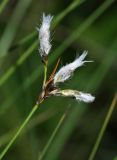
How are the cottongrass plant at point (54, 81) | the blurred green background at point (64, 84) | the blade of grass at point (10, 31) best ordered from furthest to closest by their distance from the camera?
the blurred green background at point (64, 84) < the blade of grass at point (10, 31) < the cottongrass plant at point (54, 81)

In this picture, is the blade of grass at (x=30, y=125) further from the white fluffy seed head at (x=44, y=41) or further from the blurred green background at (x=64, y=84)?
the white fluffy seed head at (x=44, y=41)

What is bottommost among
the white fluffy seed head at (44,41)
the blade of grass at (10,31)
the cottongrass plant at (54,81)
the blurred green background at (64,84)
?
the blurred green background at (64,84)

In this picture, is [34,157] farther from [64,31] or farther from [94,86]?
[64,31]

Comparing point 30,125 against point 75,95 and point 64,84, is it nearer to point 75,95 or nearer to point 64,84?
point 64,84

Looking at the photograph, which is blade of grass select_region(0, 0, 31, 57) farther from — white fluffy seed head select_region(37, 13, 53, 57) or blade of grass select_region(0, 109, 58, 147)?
white fluffy seed head select_region(37, 13, 53, 57)

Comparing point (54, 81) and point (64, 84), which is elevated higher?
point (54, 81)

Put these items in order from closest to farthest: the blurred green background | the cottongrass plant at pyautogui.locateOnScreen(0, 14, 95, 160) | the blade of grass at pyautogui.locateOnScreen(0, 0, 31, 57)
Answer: the cottongrass plant at pyautogui.locateOnScreen(0, 14, 95, 160) < the blade of grass at pyautogui.locateOnScreen(0, 0, 31, 57) < the blurred green background

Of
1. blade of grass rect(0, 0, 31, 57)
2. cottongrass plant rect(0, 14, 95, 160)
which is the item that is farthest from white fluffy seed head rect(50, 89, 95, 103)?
blade of grass rect(0, 0, 31, 57)

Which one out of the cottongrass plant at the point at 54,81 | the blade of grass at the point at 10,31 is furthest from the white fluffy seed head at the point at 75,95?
the blade of grass at the point at 10,31

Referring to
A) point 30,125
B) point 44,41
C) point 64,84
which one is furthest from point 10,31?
point 44,41
